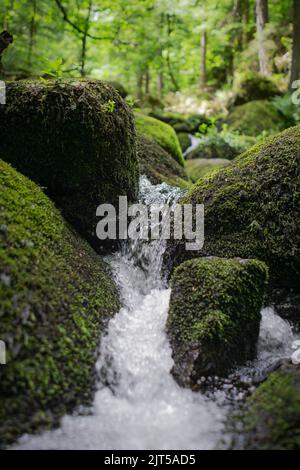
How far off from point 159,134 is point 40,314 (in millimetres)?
5897

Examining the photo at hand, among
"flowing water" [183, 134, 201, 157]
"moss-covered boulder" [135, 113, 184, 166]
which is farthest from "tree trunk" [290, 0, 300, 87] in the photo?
"moss-covered boulder" [135, 113, 184, 166]

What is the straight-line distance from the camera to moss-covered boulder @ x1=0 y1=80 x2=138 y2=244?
12.2ft

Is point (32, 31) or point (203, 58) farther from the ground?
point (203, 58)

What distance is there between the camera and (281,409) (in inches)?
89.9

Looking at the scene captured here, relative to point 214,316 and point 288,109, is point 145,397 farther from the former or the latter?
point 288,109

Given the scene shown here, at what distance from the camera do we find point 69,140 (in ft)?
12.5

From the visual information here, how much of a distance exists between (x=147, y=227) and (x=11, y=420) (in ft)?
9.51

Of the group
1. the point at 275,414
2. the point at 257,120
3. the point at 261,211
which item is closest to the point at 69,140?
the point at 261,211

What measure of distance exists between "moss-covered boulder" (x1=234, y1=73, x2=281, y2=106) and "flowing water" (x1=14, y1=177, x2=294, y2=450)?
11.7 m

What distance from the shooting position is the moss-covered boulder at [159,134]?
7438 mm

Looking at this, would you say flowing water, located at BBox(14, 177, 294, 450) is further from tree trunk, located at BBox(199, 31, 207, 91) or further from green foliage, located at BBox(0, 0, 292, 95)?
tree trunk, located at BBox(199, 31, 207, 91)

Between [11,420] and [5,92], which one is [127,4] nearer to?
[5,92]

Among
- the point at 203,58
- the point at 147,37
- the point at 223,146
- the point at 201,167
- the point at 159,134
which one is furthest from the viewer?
the point at 203,58
